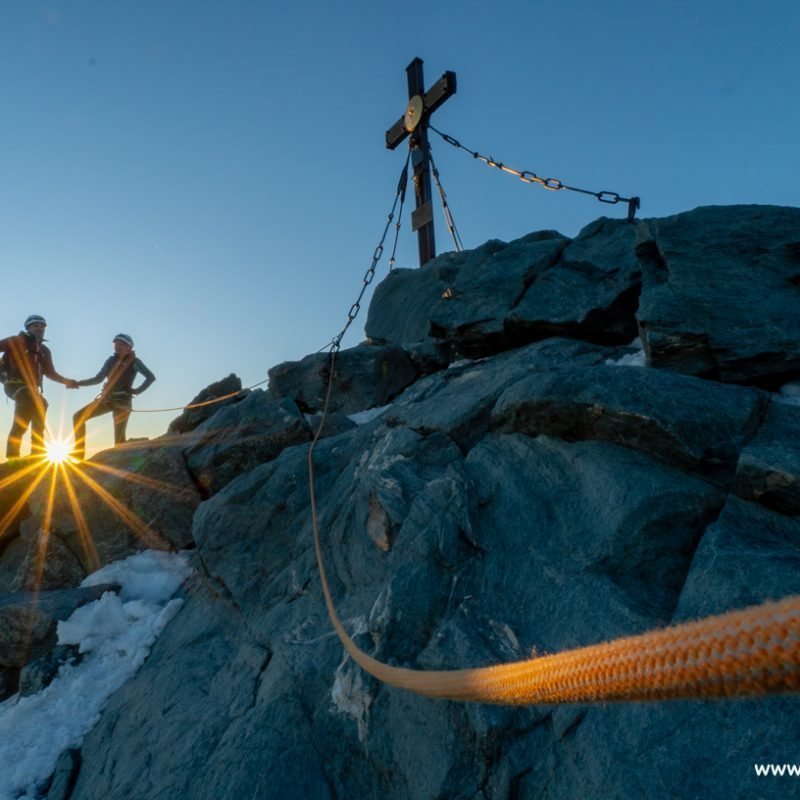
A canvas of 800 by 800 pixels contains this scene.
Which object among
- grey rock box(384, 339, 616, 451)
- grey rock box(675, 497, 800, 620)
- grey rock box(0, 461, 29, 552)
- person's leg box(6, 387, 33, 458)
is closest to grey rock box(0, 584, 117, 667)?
grey rock box(0, 461, 29, 552)

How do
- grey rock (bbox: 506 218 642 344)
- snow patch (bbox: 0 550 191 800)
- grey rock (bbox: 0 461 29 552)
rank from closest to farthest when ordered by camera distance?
snow patch (bbox: 0 550 191 800) < grey rock (bbox: 506 218 642 344) < grey rock (bbox: 0 461 29 552)

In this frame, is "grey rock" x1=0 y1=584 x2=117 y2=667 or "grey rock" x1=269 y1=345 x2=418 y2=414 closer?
"grey rock" x1=0 y1=584 x2=117 y2=667

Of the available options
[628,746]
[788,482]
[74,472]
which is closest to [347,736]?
[628,746]

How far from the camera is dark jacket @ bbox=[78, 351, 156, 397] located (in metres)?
11.9

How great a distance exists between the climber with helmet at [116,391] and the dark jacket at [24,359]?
81 cm

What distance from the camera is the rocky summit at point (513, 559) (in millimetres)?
3299

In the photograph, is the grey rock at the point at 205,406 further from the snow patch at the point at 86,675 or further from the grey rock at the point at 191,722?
the grey rock at the point at 191,722

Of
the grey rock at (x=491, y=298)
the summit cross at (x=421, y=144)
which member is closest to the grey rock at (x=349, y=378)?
the grey rock at (x=491, y=298)

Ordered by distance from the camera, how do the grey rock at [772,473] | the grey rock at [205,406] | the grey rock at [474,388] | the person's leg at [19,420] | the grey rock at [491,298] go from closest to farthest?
the grey rock at [772,473] < the grey rock at [474,388] < the grey rock at [491,298] < the person's leg at [19,420] < the grey rock at [205,406]

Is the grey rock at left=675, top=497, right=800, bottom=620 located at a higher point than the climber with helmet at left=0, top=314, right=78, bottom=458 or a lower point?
lower

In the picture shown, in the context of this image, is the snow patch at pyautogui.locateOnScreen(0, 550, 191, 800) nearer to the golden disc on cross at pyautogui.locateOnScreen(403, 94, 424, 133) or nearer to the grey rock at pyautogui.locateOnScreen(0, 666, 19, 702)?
the grey rock at pyautogui.locateOnScreen(0, 666, 19, 702)

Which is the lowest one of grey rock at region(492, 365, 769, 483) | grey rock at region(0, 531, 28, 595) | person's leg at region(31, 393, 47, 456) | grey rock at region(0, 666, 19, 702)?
grey rock at region(0, 666, 19, 702)

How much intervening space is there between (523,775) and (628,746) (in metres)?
0.70

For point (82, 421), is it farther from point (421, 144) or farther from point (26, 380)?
point (421, 144)
